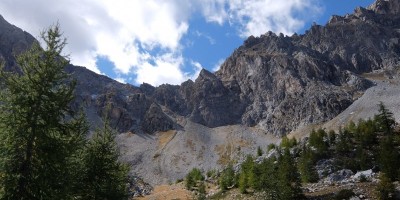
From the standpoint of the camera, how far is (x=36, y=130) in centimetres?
1658

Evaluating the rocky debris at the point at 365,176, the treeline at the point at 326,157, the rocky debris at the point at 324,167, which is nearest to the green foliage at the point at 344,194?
the treeline at the point at 326,157

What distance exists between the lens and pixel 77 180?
24078mm

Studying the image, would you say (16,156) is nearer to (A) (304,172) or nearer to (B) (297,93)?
(A) (304,172)

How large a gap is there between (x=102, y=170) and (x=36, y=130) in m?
10.0

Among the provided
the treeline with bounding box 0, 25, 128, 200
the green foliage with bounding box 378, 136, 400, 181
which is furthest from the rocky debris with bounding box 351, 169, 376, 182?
the treeline with bounding box 0, 25, 128, 200

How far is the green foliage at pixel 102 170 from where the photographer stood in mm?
24969

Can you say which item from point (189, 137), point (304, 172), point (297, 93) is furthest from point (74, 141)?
point (297, 93)

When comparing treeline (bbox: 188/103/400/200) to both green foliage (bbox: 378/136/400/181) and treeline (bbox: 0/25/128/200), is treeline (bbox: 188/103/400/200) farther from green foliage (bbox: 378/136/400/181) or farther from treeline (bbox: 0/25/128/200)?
treeline (bbox: 0/25/128/200)

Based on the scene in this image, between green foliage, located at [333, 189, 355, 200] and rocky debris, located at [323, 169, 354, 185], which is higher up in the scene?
rocky debris, located at [323, 169, 354, 185]

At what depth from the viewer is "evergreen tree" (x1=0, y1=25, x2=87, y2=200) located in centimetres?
1625

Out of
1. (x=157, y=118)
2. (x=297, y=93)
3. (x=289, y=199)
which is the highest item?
(x=297, y=93)

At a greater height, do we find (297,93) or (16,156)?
(297,93)

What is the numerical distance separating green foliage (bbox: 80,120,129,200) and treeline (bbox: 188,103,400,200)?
71.9 ft

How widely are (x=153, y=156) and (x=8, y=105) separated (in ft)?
482
